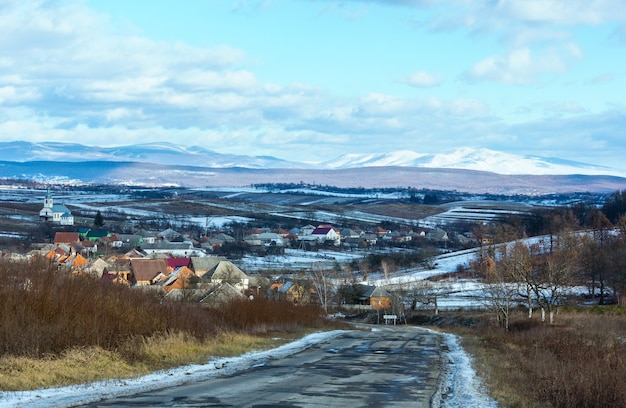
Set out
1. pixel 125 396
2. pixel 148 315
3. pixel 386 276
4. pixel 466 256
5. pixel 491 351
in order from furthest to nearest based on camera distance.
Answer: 1. pixel 466 256
2. pixel 386 276
3. pixel 491 351
4. pixel 148 315
5. pixel 125 396

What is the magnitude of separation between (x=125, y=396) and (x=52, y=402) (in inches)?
54.8

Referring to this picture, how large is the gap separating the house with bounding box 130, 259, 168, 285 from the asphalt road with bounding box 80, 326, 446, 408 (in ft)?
199

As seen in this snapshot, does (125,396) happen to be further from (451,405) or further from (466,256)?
(466,256)

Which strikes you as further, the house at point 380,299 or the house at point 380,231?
the house at point 380,231

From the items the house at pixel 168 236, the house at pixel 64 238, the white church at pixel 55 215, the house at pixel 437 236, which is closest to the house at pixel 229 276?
the house at pixel 64 238

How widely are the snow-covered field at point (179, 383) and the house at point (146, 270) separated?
6268 cm

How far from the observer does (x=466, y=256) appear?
387 ft

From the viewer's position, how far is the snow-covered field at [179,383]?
11898 millimetres

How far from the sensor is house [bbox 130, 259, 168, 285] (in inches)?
3221

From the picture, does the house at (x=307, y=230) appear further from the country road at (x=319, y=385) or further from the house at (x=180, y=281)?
the country road at (x=319, y=385)

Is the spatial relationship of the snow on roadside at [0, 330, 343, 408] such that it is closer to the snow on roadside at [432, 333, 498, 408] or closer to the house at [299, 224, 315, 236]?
the snow on roadside at [432, 333, 498, 408]

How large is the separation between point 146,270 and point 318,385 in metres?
71.6

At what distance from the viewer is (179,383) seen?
14734 mm

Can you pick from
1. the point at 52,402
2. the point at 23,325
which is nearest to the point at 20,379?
the point at 52,402
